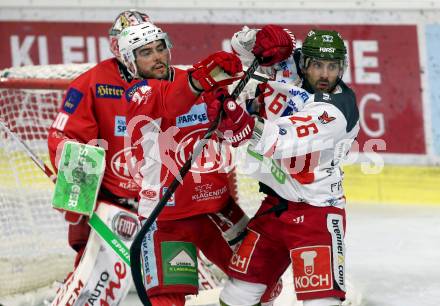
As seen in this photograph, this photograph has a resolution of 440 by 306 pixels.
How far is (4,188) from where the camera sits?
216 inches

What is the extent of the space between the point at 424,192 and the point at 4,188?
222 cm

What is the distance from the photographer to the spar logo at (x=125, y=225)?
4.38 m

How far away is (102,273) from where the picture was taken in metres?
4.38

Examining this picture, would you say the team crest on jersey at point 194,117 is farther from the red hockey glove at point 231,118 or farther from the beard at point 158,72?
the red hockey glove at point 231,118

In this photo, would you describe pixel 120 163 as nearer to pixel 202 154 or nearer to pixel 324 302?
pixel 202 154

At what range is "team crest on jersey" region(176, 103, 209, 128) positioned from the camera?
12.8 feet

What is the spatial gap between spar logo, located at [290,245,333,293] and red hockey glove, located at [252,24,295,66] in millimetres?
599

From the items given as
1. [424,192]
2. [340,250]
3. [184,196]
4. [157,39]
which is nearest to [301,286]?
[340,250]

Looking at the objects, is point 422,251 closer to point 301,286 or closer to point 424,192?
point 424,192

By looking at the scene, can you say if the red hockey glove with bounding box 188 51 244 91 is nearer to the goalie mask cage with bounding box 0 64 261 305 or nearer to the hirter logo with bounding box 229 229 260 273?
the hirter logo with bounding box 229 229 260 273

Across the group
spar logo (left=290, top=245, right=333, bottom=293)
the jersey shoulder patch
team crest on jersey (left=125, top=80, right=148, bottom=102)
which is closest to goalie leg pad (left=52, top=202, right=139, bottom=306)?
team crest on jersey (left=125, top=80, right=148, bottom=102)

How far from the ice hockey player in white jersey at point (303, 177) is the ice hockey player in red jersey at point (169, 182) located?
0.14 m

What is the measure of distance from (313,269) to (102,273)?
0.98 metres

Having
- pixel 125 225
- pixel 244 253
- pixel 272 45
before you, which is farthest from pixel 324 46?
pixel 125 225
